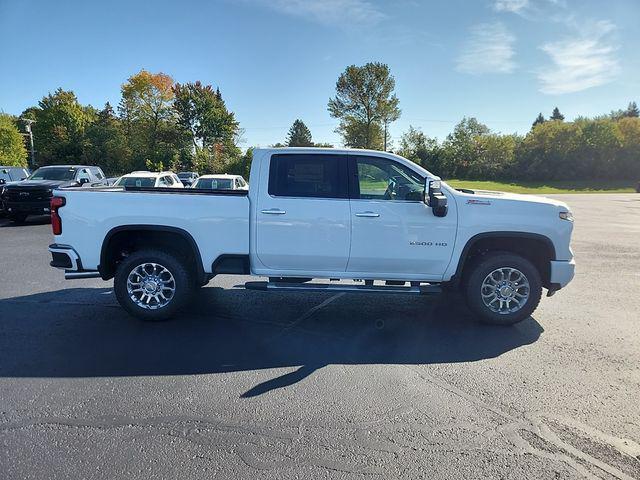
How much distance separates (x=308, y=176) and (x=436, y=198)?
5.06 ft

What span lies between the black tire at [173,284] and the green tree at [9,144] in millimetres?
38635

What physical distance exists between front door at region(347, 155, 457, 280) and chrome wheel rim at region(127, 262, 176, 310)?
2.26 metres

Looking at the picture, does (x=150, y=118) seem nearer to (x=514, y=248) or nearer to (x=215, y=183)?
(x=215, y=183)

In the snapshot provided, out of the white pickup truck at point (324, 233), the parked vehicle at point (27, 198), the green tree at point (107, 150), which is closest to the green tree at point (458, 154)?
the green tree at point (107, 150)

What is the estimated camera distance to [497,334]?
193 inches

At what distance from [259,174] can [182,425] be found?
2.95 meters

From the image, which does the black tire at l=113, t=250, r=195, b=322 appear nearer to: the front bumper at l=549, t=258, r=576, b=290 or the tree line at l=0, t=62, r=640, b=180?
the front bumper at l=549, t=258, r=576, b=290

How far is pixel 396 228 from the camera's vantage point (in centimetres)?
489

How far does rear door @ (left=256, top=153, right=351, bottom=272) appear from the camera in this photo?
4.89 meters

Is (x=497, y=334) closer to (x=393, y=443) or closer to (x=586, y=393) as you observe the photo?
(x=586, y=393)

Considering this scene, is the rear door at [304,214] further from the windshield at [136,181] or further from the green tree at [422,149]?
the green tree at [422,149]

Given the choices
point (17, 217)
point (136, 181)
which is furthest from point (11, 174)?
point (136, 181)

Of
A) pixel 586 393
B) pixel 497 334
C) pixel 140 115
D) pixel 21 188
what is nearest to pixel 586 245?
pixel 497 334

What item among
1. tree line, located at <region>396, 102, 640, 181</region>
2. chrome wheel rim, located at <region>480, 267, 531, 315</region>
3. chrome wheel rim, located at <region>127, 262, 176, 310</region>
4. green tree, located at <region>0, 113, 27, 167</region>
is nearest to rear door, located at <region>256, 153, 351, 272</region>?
chrome wheel rim, located at <region>127, 262, 176, 310</region>
